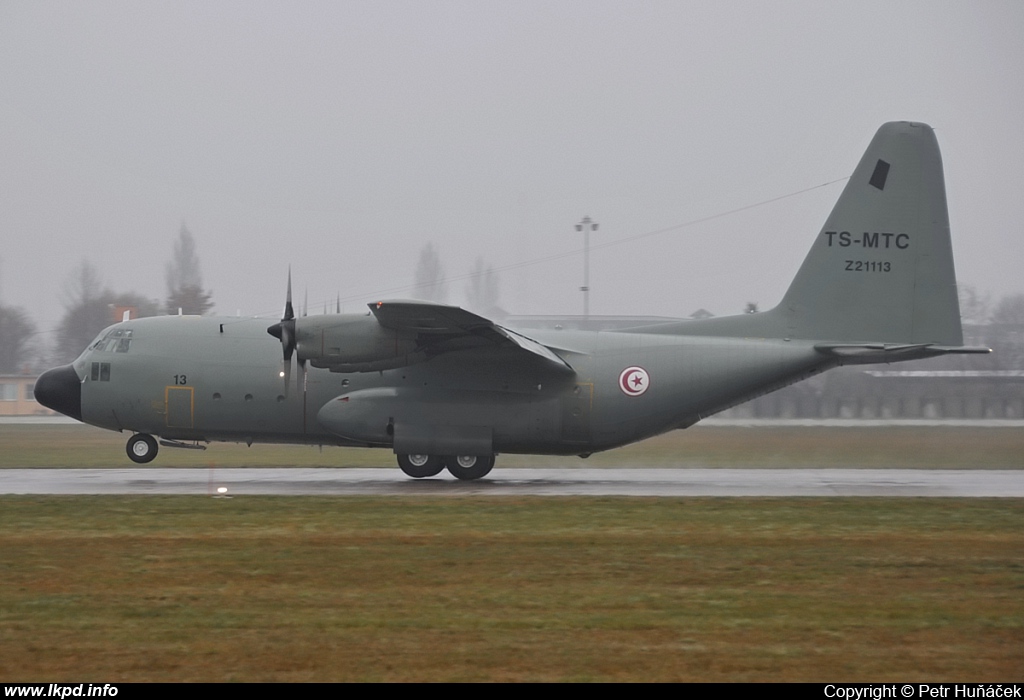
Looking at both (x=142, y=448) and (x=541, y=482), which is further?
(x=541, y=482)

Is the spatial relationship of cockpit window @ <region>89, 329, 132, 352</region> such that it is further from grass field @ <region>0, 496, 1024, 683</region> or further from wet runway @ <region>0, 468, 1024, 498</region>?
grass field @ <region>0, 496, 1024, 683</region>

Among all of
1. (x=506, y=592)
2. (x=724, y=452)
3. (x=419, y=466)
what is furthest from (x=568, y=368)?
(x=506, y=592)

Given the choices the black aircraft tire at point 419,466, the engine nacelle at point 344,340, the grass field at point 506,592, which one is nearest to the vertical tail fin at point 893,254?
the grass field at point 506,592

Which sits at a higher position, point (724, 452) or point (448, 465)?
point (448, 465)

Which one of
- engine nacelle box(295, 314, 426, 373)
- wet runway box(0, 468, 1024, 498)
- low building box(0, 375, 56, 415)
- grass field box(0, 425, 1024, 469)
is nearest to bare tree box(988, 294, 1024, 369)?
grass field box(0, 425, 1024, 469)

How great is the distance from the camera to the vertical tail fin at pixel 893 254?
20.5 metres

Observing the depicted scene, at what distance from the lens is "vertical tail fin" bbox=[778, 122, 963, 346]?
67.1 feet

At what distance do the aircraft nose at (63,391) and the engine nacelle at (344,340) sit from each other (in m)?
5.50

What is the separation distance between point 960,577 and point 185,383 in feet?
49.2

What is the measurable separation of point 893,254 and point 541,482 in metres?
8.75

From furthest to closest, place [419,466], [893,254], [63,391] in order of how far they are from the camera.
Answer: [419,466] → [63,391] → [893,254]

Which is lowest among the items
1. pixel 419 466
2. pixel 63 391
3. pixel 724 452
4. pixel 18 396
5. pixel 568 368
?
pixel 724 452

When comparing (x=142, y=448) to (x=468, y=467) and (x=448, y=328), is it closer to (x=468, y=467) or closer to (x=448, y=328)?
(x=468, y=467)

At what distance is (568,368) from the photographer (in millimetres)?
20250
